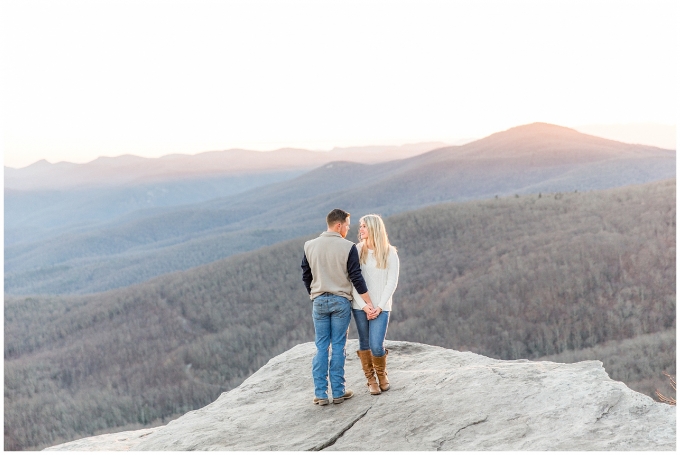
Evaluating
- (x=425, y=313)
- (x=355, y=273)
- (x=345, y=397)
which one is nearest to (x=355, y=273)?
(x=355, y=273)

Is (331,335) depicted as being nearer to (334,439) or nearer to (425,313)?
(334,439)

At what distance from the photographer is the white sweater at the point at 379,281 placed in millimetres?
6758

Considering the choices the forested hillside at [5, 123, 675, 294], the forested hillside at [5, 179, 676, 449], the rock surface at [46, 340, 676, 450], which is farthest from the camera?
the forested hillside at [5, 123, 675, 294]

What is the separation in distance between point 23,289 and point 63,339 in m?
122

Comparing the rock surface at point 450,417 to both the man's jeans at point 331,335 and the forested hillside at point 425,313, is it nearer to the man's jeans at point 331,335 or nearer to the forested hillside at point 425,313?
the man's jeans at point 331,335

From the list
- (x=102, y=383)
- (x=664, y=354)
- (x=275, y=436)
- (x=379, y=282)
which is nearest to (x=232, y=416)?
(x=275, y=436)

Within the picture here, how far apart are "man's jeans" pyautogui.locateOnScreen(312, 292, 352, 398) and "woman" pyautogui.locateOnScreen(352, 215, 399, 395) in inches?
8.1

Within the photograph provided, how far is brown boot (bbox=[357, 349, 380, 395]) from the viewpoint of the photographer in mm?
6949

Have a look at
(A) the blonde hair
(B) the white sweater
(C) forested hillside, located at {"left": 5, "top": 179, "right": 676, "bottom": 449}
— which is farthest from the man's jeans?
(C) forested hillside, located at {"left": 5, "top": 179, "right": 676, "bottom": 449}

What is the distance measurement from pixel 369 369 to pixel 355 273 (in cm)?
133

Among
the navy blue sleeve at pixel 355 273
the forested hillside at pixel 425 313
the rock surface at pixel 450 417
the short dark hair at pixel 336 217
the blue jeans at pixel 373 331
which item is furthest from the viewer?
the forested hillside at pixel 425 313

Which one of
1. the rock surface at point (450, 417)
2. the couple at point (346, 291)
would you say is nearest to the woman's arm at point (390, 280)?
the couple at point (346, 291)

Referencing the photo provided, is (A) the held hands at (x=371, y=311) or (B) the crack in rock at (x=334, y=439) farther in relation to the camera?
(A) the held hands at (x=371, y=311)

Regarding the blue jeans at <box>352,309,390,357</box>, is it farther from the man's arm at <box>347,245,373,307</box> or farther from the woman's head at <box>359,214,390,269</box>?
the woman's head at <box>359,214,390,269</box>
